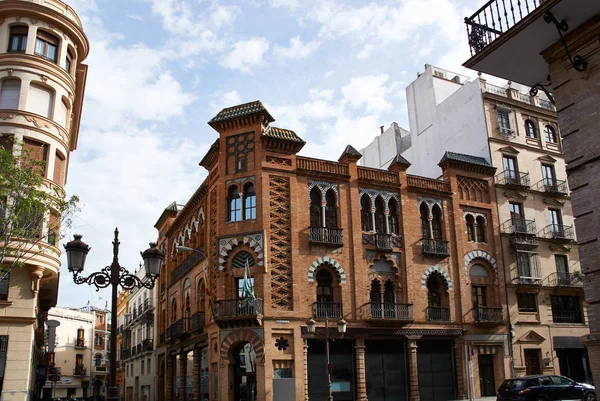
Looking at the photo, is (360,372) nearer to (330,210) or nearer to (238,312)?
(238,312)

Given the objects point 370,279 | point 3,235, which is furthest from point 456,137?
point 3,235

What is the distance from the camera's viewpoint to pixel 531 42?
9.09 meters

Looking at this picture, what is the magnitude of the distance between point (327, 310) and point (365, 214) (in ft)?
19.2

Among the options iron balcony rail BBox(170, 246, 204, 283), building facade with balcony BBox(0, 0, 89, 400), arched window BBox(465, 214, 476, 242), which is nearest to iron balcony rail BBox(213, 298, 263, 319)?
iron balcony rail BBox(170, 246, 204, 283)

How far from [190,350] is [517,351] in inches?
733

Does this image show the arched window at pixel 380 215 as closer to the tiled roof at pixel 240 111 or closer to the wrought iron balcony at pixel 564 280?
the tiled roof at pixel 240 111

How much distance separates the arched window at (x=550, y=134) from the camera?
125ft

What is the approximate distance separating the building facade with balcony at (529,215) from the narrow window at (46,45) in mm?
23433

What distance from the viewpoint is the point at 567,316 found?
3450 centimetres

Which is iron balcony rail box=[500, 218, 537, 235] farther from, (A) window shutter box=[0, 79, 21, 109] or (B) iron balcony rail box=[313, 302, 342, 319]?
(A) window shutter box=[0, 79, 21, 109]

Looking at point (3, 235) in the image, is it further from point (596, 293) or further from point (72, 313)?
point (72, 313)

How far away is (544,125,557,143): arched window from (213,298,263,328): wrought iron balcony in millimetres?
23052

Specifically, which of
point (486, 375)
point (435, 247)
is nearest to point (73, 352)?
point (435, 247)

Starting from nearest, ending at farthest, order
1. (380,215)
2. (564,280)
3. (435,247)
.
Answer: (380,215) < (435,247) < (564,280)
